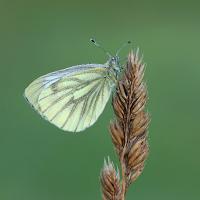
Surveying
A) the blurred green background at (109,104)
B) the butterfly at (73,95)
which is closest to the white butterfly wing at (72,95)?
the butterfly at (73,95)

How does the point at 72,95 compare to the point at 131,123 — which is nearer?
the point at 131,123

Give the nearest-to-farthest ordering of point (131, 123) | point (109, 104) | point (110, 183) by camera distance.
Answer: point (110, 183) → point (131, 123) → point (109, 104)

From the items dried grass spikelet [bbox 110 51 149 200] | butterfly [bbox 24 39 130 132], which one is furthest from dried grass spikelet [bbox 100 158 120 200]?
butterfly [bbox 24 39 130 132]

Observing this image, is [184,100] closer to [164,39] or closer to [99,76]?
[164,39]

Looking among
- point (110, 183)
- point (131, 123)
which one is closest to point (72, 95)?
point (131, 123)

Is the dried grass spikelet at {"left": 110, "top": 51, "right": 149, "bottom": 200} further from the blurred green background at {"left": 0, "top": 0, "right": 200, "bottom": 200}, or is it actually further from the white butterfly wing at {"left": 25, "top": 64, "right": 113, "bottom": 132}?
the blurred green background at {"left": 0, "top": 0, "right": 200, "bottom": 200}

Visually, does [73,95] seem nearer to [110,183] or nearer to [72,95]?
[72,95]
